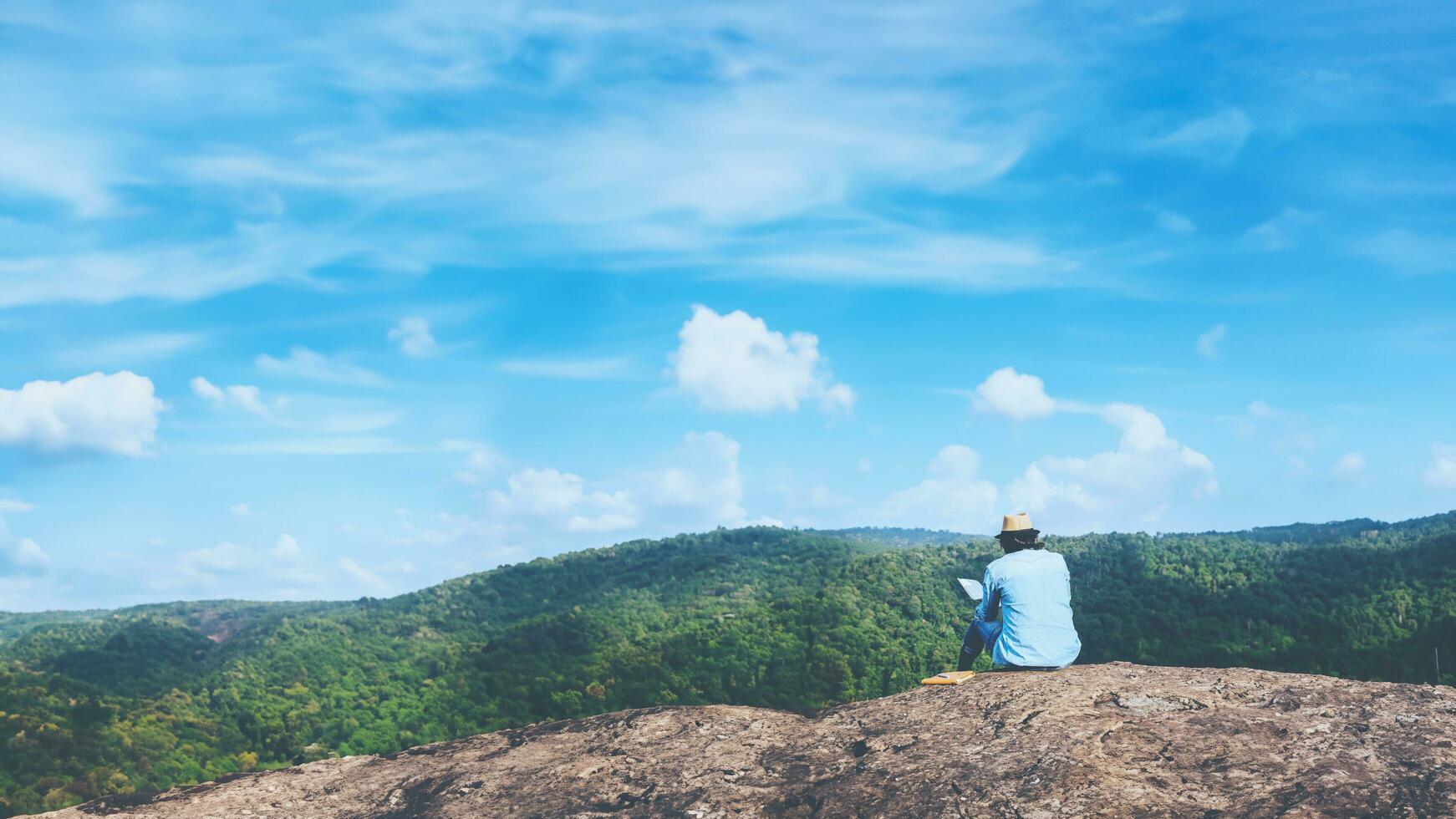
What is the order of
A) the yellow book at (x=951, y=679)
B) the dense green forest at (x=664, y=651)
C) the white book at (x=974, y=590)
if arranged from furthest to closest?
the dense green forest at (x=664, y=651) < the white book at (x=974, y=590) < the yellow book at (x=951, y=679)

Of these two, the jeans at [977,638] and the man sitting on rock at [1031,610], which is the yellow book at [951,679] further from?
the jeans at [977,638]

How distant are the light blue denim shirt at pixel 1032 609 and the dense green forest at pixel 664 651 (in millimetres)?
55061

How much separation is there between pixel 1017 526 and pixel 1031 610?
141 centimetres

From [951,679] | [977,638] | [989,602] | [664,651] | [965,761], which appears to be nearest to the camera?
[965,761]

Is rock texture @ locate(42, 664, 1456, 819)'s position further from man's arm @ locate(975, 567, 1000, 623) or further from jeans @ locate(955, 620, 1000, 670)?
man's arm @ locate(975, 567, 1000, 623)

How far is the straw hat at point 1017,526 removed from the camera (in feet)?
43.3

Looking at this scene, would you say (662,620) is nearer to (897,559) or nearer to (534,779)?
(897,559)

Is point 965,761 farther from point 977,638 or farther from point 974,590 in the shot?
point 977,638

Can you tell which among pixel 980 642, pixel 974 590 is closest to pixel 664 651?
pixel 980 642

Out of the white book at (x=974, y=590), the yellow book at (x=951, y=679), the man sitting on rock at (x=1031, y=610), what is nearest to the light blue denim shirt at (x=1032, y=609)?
the man sitting on rock at (x=1031, y=610)

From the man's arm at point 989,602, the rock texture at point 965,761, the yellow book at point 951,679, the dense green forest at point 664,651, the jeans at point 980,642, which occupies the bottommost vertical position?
the dense green forest at point 664,651

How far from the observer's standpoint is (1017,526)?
13258mm

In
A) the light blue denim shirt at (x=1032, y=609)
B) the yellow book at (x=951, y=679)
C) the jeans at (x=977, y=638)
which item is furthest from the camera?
the jeans at (x=977, y=638)

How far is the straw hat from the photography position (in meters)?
13.2
